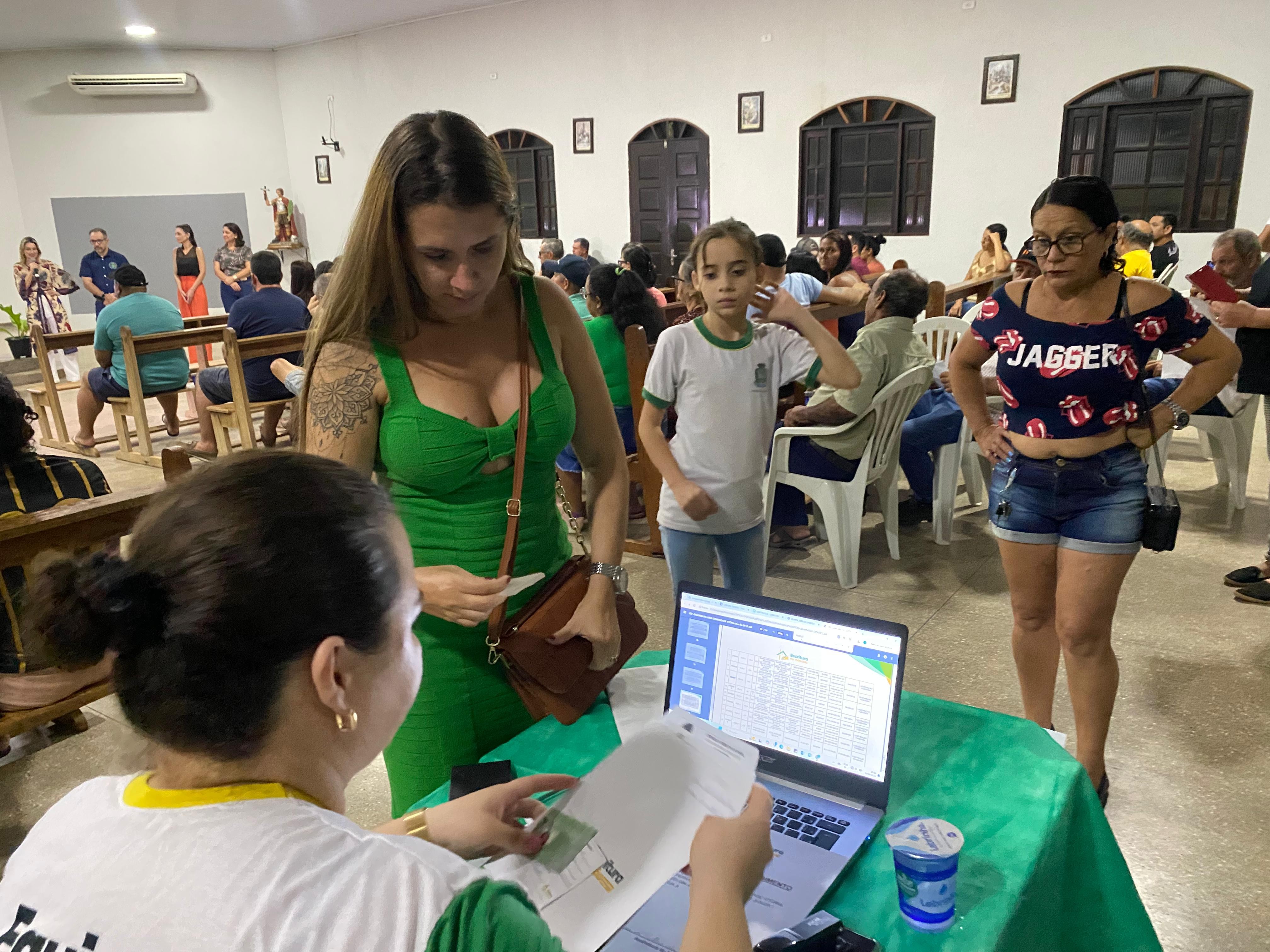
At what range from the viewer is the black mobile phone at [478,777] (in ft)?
4.00

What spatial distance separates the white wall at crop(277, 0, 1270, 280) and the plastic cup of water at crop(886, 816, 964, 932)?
7.84 m

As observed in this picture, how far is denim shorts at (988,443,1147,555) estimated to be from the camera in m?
2.02

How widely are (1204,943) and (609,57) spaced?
10286mm

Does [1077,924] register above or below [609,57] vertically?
below

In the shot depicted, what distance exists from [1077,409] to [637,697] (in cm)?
125

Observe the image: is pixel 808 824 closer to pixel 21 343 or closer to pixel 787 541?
pixel 787 541

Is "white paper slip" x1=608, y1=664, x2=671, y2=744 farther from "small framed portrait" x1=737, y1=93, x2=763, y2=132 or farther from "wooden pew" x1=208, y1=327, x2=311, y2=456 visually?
"small framed portrait" x1=737, y1=93, x2=763, y2=132

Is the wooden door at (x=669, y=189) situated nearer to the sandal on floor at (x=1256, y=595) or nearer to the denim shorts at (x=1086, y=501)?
the sandal on floor at (x=1256, y=595)

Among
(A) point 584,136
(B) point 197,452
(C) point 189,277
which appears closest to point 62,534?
(B) point 197,452

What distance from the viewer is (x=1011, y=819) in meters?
1.14

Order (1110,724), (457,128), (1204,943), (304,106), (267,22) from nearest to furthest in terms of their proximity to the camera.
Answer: (457,128) → (1204,943) → (1110,724) → (267,22) → (304,106)

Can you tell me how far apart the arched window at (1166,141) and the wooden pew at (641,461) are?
16.5 ft

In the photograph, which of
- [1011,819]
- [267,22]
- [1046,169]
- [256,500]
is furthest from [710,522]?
[267,22]

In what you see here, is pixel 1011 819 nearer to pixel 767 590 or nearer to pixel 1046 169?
pixel 767 590
